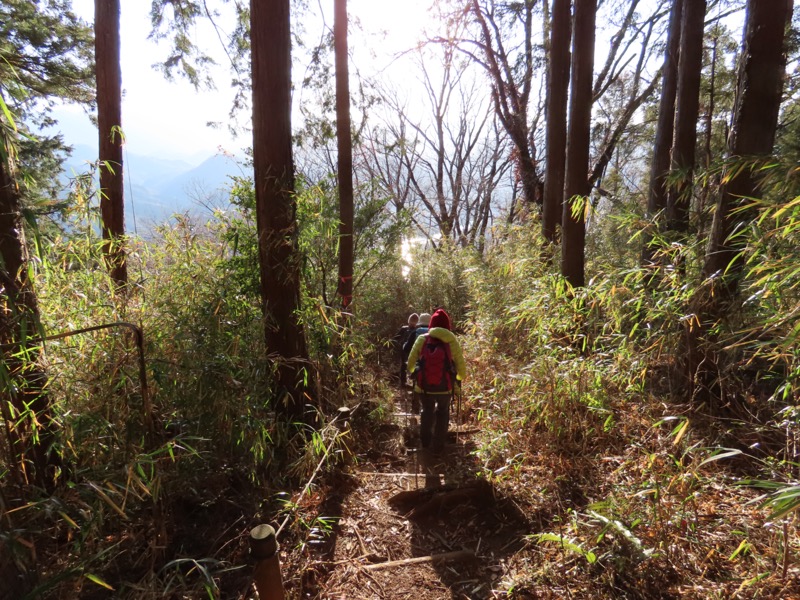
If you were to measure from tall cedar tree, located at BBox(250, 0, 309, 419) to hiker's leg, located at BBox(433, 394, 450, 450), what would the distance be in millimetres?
1638

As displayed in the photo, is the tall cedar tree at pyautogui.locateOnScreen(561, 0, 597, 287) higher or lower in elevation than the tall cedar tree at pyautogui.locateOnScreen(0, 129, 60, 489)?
higher

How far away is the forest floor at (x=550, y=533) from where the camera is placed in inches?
87.4

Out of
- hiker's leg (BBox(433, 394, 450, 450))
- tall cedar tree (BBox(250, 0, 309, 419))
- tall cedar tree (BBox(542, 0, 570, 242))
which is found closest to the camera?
tall cedar tree (BBox(250, 0, 309, 419))

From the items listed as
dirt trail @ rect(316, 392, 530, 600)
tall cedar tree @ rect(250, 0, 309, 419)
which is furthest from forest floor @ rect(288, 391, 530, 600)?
tall cedar tree @ rect(250, 0, 309, 419)

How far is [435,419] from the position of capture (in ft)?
15.4

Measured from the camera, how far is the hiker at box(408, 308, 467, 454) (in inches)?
173

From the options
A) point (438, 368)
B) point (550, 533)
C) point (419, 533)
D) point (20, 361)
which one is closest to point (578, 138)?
point (438, 368)

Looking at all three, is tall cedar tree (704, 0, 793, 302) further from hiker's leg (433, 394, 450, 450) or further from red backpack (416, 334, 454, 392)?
hiker's leg (433, 394, 450, 450)

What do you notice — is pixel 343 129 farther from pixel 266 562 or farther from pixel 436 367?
pixel 266 562

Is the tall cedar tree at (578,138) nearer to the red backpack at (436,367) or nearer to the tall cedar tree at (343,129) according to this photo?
the red backpack at (436,367)

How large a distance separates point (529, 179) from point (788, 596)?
383 inches

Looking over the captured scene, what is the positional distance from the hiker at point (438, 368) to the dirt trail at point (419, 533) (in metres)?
0.46

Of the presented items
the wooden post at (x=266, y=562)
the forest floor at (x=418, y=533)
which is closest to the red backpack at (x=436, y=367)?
the forest floor at (x=418, y=533)

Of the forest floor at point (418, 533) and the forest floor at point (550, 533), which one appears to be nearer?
the forest floor at point (550, 533)
